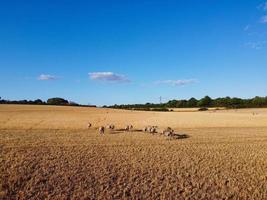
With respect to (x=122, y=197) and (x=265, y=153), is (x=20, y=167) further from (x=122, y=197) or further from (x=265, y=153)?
(x=265, y=153)

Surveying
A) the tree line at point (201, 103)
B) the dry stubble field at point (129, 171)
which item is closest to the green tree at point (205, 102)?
the tree line at point (201, 103)

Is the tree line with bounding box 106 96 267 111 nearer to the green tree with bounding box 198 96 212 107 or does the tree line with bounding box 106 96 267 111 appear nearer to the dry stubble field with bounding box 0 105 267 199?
the green tree with bounding box 198 96 212 107

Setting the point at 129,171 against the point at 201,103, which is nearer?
the point at 129,171

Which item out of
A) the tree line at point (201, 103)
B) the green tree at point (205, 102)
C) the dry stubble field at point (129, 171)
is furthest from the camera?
the green tree at point (205, 102)

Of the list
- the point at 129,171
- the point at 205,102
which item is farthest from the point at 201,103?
the point at 129,171

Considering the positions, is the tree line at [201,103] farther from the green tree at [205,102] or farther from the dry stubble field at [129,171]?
the dry stubble field at [129,171]

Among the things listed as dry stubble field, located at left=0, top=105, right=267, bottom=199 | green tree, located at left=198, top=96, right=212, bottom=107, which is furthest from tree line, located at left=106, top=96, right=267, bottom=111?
dry stubble field, located at left=0, top=105, right=267, bottom=199

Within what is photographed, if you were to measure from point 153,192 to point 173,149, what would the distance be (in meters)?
9.35

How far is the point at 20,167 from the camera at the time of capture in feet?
53.8

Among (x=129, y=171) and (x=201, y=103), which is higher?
(x=201, y=103)

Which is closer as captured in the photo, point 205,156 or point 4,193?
point 4,193

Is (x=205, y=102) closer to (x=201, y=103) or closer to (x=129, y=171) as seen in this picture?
(x=201, y=103)

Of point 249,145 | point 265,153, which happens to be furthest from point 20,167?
point 249,145

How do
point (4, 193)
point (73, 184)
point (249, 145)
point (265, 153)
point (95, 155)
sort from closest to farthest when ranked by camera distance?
point (4, 193) → point (73, 184) → point (95, 155) → point (265, 153) → point (249, 145)
